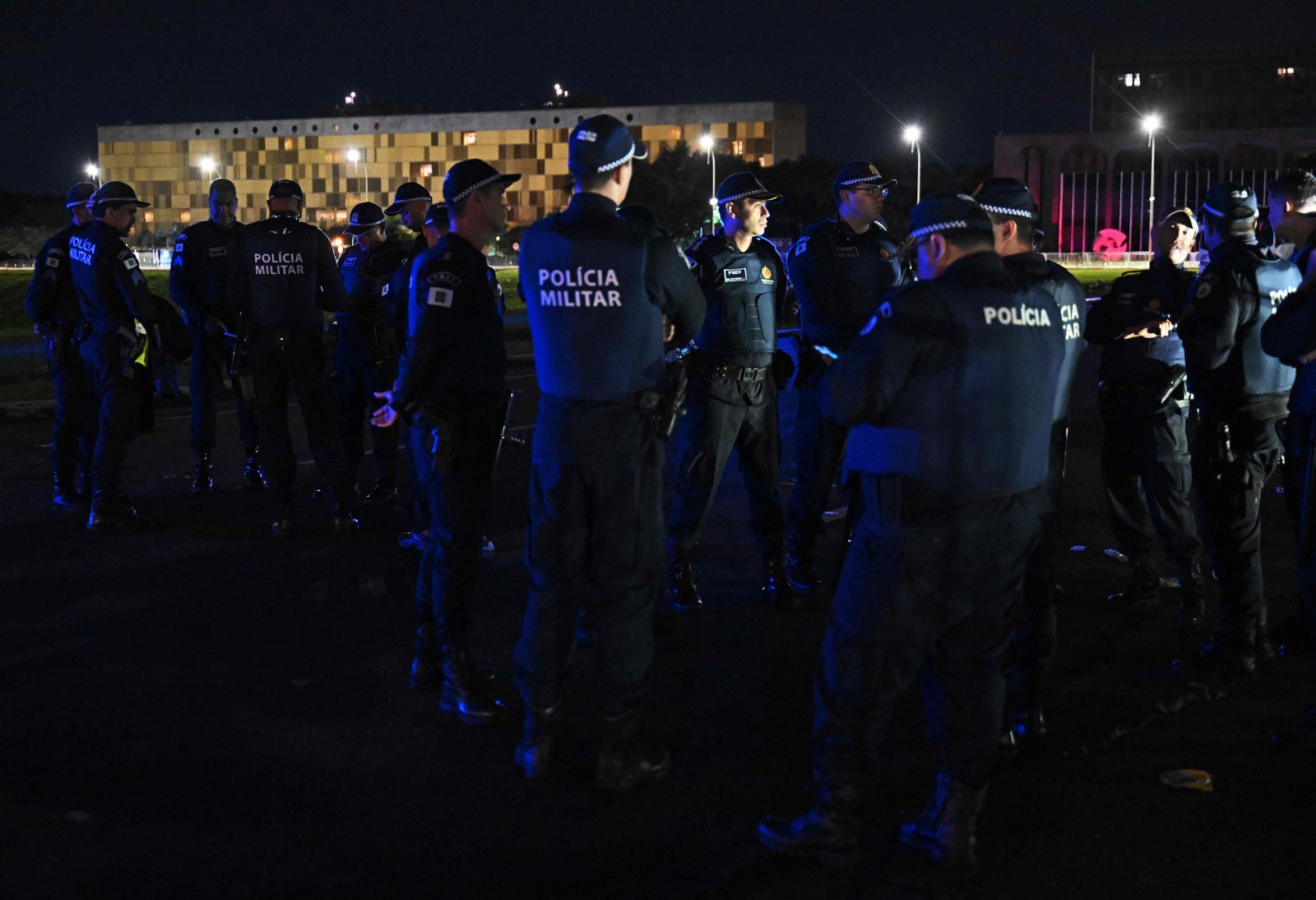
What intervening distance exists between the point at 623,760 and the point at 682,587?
2.23 meters

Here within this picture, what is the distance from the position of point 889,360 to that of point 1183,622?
351 cm

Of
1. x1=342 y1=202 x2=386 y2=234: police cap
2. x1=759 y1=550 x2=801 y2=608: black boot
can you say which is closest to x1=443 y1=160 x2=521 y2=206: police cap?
x1=759 y1=550 x2=801 y2=608: black boot

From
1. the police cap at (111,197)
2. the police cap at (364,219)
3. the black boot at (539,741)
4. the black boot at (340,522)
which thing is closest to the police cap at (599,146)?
the black boot at (539,741)

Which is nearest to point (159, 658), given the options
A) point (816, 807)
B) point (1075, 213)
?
point (816, 807)

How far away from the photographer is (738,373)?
255 inches

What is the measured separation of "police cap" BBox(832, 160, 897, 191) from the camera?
688 cm

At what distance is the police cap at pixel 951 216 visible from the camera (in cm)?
386

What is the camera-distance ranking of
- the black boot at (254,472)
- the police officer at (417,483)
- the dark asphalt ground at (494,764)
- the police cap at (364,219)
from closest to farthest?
the dark asphalt ground at (494,764)
the police officer at (417,483)
the police cap at (364,219)
the black boot at (254,472)

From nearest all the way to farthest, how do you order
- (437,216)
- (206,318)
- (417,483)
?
(417,483)
(437,216)
(206,318)

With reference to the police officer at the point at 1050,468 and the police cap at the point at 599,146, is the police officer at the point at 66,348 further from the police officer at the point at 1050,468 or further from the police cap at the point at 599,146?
the police officer at the point at 1050,468

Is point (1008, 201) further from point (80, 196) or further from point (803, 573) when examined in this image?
point (80, 196)

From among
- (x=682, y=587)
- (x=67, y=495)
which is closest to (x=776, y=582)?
(x=682, y=587)

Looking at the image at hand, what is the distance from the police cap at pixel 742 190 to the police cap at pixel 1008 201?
1.63 meters

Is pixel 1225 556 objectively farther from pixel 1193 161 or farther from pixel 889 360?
pixel 1193 161
